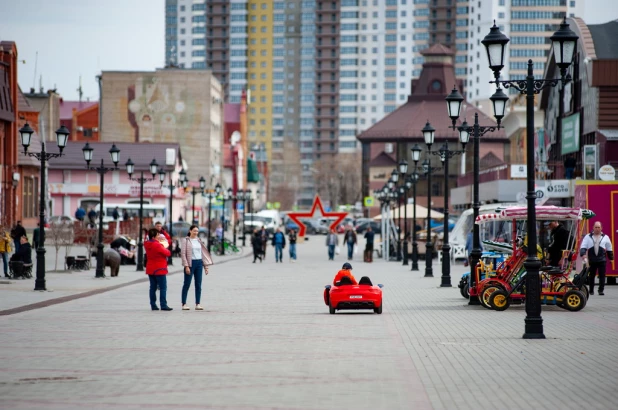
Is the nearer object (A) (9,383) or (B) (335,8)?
(A) (9,383)

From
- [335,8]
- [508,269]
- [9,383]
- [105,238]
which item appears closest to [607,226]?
[508,269]

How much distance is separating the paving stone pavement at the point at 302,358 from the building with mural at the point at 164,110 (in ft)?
267

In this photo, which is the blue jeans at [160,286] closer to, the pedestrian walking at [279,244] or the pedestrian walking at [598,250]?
the pedestrian walking at [598,250]

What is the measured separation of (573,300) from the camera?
20.7 metres

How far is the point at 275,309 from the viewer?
21.1m

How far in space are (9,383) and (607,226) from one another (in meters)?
23.3

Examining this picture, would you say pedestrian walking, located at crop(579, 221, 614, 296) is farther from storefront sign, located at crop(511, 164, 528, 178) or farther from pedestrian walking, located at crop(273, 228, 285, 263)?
storefront sign, located at crop(511, 164, 528, 178)

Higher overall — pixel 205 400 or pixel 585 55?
pixel 585 55

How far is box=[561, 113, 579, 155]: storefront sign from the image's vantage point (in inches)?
2019

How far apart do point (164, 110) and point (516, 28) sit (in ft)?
266

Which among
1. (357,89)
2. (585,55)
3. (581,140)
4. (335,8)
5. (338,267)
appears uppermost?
(335,8)

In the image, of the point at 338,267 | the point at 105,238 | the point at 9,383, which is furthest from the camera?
the point at 105,238

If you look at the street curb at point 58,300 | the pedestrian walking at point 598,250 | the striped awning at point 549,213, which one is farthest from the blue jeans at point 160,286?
the pedestrian walking at point 598,250

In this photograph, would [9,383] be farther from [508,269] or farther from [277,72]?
[277,72]
